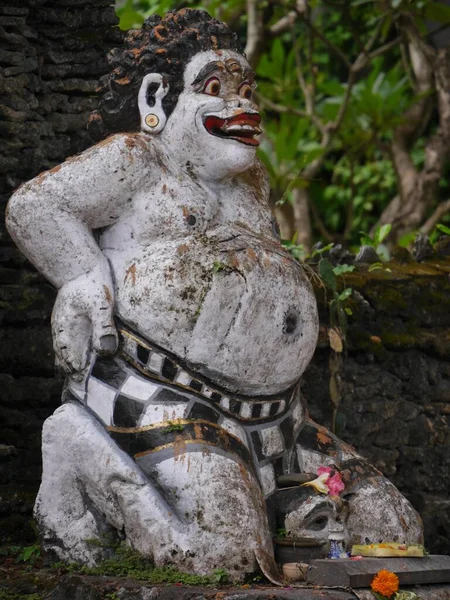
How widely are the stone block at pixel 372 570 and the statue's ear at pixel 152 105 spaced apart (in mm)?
1685

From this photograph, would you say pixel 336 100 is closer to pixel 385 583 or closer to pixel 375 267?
pixel 375 267

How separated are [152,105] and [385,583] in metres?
1.91

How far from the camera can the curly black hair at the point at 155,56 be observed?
4.67 metres

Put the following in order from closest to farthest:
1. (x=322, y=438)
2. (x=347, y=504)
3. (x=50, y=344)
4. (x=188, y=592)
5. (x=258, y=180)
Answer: (x=188, y=592) < (x=347, y=504) < (x=322, y=438) < (x=258, y=180) < (x=50, y=344)

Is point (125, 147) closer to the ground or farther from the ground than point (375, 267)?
farther from the ground

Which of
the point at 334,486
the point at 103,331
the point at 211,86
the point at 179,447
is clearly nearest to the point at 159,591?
the point at 179,447

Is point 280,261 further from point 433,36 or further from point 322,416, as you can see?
point 433,36

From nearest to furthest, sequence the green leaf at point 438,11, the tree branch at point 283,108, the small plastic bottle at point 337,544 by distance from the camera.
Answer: the small plastic bottle at point 337,544 < the green leaf at point 438,11 < the tree branch at point 283,108

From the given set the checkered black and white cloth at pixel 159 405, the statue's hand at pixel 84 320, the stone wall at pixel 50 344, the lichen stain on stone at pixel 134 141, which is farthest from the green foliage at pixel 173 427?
the stone wall at pixel 50 344

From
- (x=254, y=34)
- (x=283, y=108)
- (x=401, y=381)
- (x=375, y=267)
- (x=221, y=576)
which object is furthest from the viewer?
(x=283, y=108)

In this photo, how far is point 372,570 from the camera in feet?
13.7

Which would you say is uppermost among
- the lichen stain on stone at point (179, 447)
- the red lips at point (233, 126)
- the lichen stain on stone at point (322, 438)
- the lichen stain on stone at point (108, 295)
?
the red lips at point (233, 126)

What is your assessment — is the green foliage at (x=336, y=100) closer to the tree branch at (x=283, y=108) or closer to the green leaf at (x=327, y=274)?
the tree branch at (x=283, y=108)

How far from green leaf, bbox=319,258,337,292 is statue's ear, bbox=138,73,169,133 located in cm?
151
